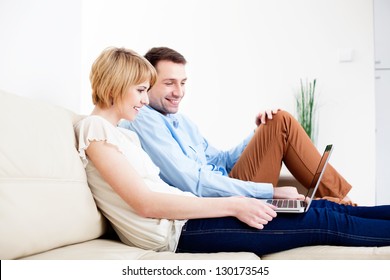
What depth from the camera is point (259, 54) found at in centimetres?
454

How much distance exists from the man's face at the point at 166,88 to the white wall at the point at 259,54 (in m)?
2.04

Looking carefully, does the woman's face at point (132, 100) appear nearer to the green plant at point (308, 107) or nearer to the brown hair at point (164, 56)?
the brown hair at point (164, 56)

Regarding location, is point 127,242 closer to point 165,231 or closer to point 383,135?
point 165,231

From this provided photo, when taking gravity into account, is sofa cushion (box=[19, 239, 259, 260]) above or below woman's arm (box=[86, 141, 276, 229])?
below

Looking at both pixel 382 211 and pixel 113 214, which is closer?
pixel 113 214

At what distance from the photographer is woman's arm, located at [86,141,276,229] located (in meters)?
1.41

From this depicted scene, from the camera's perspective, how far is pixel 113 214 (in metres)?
1.49

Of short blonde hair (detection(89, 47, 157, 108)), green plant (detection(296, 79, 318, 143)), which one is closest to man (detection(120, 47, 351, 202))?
short blonde hair (detection(89, 47, 157, 108))

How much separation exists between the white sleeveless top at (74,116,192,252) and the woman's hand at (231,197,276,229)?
180mm

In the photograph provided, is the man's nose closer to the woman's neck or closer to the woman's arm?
the woman's neck

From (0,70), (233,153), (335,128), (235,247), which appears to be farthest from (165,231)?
(335,128)

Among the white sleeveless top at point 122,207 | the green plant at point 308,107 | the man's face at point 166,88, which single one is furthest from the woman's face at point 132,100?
the green plant at point 308,107

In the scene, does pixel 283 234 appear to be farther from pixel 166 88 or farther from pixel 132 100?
pixel 166 88

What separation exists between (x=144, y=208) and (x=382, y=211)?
0.82 m
